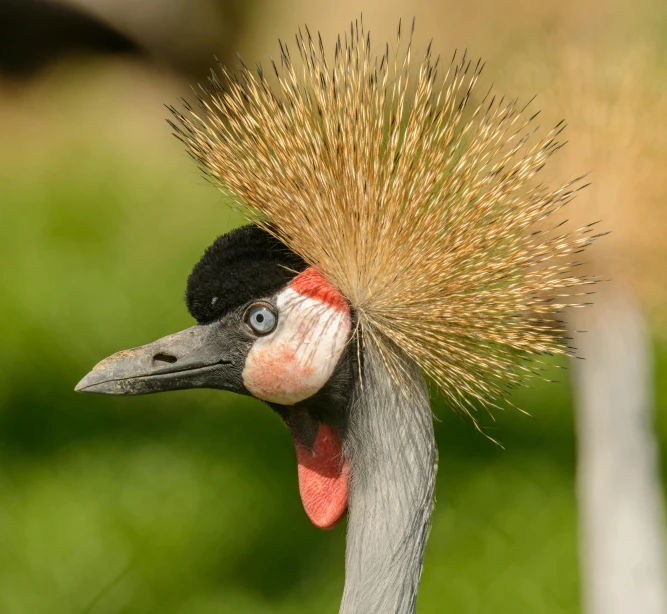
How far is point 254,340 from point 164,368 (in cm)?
12

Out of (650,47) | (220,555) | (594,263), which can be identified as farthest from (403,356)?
(220,555)

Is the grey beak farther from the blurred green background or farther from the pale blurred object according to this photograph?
the blurred green background

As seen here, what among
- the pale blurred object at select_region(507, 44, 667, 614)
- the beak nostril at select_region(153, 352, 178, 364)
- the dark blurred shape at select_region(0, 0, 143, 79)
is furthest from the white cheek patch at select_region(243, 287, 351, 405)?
the dark blurred shape at select_region(0, 0, 143, 79)

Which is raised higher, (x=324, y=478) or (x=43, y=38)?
(x=43, y=38)

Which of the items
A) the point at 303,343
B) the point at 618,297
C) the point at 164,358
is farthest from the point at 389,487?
the point at 618,297

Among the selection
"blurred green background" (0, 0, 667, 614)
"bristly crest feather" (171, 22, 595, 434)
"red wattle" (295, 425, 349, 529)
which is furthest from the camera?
"blurred green background" (0, 0, 667, 614)

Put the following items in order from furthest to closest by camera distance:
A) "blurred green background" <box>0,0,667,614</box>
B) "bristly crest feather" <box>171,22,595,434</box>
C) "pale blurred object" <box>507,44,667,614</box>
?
"blurred green background" <box>0,0,667,614</box>
"pale blurred object" <box>507,44,667,614</box>
"bristly crest feather" <box>171,22,595,434</box>

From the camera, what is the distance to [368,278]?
105 centimetres

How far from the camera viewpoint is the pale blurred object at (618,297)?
1605 mm

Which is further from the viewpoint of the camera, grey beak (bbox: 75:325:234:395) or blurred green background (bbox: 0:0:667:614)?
blurred green background (bbox: 0:0:667:614)

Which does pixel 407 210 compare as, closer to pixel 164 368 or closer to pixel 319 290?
pixel 319 290

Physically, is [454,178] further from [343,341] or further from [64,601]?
[64,601]

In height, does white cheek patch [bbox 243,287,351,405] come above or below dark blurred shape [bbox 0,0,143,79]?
below

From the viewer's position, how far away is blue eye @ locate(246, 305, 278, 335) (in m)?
1.07
